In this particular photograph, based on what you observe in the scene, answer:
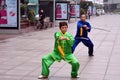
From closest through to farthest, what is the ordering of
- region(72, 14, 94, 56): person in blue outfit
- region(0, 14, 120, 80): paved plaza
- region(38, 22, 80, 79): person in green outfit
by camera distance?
region(38, 22, 80, 79): person in green outfit → region(0, 14, 120, 80): paved plaza → region(72, 14, 94, 56): person in blue outfit

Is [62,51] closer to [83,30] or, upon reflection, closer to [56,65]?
[56,65]

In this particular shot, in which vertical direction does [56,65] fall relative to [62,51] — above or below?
below

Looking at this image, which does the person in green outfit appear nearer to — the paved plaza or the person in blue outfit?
the paved plaza

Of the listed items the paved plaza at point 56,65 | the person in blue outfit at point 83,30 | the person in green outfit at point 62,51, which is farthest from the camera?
the person in blue outfit at point 83,30

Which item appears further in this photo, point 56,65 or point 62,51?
point 56,65

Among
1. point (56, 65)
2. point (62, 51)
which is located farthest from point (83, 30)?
point (62, 51)

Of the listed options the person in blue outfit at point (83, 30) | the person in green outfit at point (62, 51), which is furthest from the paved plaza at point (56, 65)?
the person in blue outfit at point (83, 30)

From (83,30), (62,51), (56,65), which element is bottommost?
(56,65)

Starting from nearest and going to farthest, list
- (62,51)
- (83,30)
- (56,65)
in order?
(62,51), (56,65), (83,30)

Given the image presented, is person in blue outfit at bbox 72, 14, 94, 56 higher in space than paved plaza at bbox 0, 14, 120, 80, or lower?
higher

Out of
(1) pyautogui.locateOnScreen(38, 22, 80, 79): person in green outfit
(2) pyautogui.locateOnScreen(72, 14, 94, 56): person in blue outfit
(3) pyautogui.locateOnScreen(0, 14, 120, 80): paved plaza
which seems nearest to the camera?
(1) pyautogui.locateOnScreen(38, 22, 80, 79): person in green outfit

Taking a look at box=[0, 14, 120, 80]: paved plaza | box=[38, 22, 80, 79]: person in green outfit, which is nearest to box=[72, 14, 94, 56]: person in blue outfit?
box=[0, 14, 120, 80]: paved plaza

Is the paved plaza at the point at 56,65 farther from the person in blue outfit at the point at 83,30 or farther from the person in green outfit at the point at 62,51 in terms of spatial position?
the person in blue outfit at the point at 83,30

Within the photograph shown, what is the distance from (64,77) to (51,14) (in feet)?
91.5
